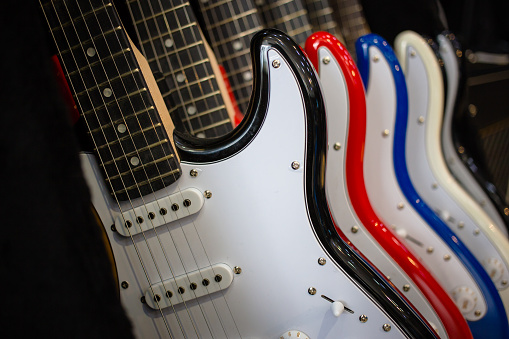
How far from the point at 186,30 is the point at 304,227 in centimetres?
43

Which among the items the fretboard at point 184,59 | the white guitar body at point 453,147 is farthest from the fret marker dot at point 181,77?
the white guitar body at point 453,147

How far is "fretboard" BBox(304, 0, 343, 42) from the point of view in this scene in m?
1.12

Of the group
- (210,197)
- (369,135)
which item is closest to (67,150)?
(210,197)

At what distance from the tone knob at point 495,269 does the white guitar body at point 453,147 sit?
0.33ft

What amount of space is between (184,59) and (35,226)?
26.1 inches

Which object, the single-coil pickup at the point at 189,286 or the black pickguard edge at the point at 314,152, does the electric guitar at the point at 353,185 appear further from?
the single-coil pickup at the point at 189,286

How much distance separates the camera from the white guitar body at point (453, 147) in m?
Answer: 1.05

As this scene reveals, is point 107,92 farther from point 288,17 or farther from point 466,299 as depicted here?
point 466,299

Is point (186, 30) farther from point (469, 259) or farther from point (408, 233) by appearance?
point (469, 259)

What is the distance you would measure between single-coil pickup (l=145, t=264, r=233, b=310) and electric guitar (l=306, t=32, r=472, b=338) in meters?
0.26

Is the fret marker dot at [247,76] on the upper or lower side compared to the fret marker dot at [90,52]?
lower

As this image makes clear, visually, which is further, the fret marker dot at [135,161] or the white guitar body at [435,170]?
the white guitar body at [435,170]

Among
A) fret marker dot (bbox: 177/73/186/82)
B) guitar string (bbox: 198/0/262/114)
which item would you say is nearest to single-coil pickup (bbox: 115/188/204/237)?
fret marker dot (bbox: 177/73/186/82)

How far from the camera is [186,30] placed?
0.84 meters
